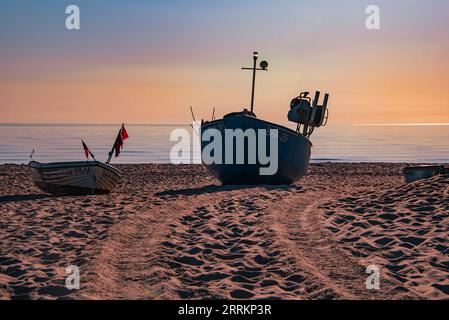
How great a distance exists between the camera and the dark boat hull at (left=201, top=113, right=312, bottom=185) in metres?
18.8

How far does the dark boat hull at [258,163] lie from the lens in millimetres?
18844

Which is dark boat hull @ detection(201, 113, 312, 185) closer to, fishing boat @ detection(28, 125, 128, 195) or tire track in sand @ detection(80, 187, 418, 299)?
fishing boat @ detection(28, 125, 128, 195)

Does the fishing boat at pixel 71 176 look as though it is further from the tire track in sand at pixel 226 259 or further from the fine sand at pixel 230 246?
the tire track in sand at pixel 226 259

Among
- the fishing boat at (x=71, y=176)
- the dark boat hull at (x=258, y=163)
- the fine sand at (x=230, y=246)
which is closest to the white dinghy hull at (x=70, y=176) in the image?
the fishing boat at (x=71, y=176)

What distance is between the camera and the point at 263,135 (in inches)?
742

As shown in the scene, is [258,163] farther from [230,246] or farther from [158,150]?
A: [158,150]

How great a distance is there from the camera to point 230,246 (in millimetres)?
9250

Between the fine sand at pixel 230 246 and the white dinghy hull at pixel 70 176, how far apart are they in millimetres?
1250

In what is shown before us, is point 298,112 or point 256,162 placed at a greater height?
point 298,112

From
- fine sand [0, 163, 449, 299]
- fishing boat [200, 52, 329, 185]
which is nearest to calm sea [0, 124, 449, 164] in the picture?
fishing boat [200, 52, 329, 185]
